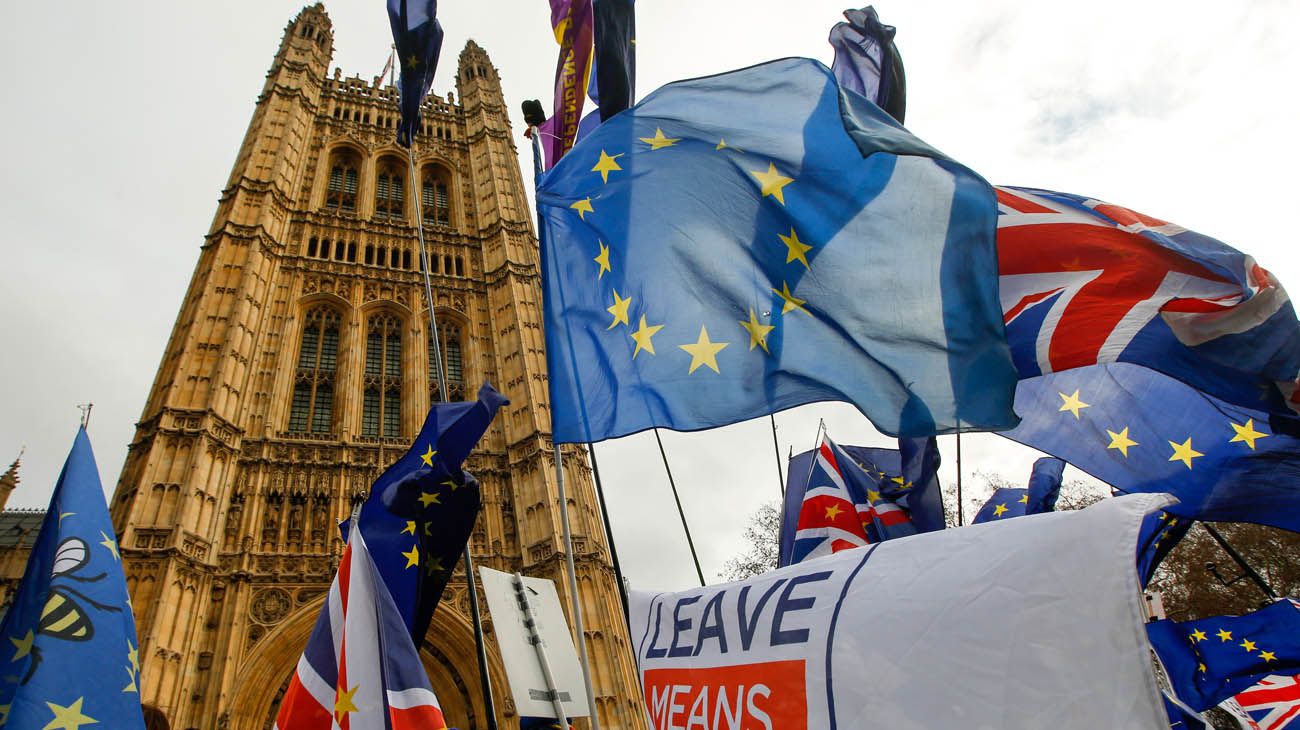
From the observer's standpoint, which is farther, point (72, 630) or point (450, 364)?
point (450, 364)

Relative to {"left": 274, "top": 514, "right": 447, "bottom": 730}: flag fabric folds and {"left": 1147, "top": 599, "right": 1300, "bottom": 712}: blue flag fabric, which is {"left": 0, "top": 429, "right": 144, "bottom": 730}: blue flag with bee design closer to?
{"left": 274, "top": 514, "right": 447, "bottom": 730}: flag fabric folds

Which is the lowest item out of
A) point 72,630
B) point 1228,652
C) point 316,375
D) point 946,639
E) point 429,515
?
point 1228,652

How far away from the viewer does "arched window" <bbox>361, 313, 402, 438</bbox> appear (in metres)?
21.0

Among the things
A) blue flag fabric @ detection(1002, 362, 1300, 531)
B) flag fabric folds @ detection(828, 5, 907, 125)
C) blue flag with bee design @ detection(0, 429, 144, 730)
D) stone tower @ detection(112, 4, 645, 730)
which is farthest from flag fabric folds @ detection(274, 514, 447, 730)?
stone tower @ detection(112, 4, 645, 730)

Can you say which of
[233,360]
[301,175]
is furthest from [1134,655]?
[301,175]

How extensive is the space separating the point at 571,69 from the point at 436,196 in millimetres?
24151

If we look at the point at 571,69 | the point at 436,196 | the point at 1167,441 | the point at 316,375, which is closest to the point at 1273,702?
the point at 1167,441

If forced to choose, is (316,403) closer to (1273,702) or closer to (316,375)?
(316,375)

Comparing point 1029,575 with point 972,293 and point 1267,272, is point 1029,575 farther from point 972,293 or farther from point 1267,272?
point 1267,272

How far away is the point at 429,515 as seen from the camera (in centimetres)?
527

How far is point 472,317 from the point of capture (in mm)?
24016

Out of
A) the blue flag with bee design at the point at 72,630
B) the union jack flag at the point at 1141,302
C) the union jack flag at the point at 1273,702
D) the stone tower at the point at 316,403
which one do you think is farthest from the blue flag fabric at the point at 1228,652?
the stone tower at the point at 316,403

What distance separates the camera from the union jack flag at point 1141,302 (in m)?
3.73

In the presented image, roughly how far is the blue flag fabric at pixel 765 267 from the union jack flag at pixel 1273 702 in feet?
22.0
